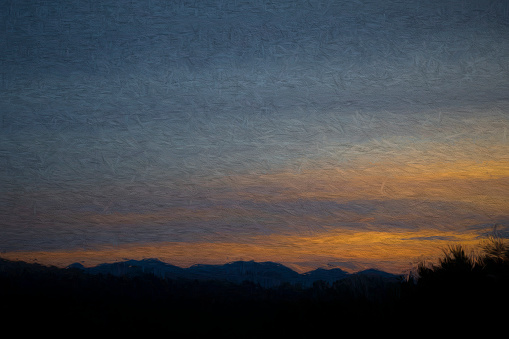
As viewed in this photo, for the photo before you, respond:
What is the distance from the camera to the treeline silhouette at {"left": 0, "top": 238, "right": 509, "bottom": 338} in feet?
30.8

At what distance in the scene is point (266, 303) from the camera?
13055 mm

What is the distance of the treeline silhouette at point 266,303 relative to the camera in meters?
9.40

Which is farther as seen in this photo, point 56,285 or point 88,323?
point 56,285

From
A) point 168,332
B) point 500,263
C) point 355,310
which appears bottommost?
point 168,332

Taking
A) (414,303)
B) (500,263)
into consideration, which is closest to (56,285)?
(414,303)

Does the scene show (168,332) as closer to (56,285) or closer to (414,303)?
(414,303)

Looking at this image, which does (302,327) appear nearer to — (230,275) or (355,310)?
(355,310)

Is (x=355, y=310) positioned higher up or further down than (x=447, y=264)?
further down

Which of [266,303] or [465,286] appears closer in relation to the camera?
[465,286]

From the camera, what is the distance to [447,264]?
1160 centimetres

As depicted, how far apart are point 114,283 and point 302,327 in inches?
314

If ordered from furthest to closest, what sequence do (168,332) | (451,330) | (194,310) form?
1. (194,310)
2. (168,332)
3. (451,330)

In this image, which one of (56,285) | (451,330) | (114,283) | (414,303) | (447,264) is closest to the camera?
(451,330)

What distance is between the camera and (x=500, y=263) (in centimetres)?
1047
